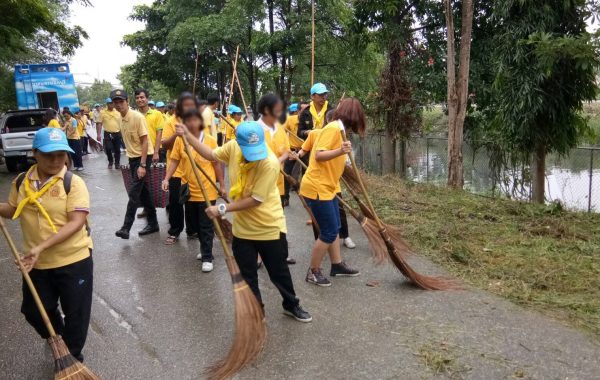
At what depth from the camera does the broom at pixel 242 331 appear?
3191mm

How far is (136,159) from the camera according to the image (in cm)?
631

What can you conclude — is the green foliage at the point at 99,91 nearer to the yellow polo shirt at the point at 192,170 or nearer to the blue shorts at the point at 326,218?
the yellow polo shirt at the point at 192,170

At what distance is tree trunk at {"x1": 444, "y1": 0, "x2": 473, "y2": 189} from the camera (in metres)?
8.28

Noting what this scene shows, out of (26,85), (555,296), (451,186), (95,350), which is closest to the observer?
(95,350)

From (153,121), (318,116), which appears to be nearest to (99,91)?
(153,121)

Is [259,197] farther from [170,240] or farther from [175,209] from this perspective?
[170,240]

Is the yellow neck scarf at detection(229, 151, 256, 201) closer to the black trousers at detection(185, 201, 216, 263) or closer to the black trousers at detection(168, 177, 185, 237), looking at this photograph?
the black trousers at detection(185, 201, 216, 263)

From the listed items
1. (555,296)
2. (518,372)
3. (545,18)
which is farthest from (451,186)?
(518,372)

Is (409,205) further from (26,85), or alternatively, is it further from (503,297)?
(26,85)

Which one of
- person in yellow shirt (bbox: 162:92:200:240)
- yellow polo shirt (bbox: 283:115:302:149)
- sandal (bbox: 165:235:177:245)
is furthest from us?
yellow polo shirt (bbox: 283:115:302:149)

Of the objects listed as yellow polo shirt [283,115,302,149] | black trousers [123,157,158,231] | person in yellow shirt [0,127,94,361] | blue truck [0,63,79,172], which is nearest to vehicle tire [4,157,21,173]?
blue truck [0,63,79,172]

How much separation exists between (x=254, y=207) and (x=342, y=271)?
5.49 feet

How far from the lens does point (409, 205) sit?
24.6 ft

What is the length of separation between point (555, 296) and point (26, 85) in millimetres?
17968
